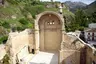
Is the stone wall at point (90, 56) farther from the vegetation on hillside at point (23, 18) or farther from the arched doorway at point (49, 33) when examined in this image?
the vegetation on hillside at point (23, 18)

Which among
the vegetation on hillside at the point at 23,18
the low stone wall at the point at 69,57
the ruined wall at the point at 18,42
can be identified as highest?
the vegetation on hillside at the point at 23,18

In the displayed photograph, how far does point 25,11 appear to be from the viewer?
57.8 meters

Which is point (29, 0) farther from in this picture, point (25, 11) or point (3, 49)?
point (3, 49)

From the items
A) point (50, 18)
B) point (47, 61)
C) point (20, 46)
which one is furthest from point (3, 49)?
point (50, 18)

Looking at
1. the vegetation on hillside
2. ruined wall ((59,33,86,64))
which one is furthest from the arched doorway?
the vegetation on hillside

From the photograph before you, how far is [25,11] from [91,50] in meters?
43.8

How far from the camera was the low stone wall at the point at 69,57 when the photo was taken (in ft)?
61.8

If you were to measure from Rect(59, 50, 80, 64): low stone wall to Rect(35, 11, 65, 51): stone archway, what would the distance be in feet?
13.6

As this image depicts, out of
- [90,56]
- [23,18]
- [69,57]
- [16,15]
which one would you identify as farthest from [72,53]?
[16,15]

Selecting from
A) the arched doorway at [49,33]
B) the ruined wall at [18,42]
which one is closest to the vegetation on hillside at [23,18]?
the ruined wall at [18,42]

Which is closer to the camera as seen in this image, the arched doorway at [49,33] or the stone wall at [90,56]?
the stone wall at [90,56]

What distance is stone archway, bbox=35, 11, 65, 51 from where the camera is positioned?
2302 cm

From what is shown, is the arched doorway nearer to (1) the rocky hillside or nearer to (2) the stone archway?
(2) the stone archway

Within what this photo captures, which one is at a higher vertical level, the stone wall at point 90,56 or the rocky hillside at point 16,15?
the rocky hillside at point 16,15
